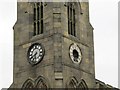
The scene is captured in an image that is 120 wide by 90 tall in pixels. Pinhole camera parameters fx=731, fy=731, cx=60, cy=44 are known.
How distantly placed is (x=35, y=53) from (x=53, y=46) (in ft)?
8.28

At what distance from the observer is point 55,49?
72.8 m

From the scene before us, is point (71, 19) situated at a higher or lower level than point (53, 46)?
higher

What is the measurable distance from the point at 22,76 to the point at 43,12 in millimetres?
6925

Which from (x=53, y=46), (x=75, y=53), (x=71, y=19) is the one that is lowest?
(x=75, y=53)

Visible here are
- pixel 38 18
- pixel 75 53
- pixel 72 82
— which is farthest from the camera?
pixel 38 18

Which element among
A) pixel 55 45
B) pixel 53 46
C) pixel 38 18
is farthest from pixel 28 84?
pixel 38 18

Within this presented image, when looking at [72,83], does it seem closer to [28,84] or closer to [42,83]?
[42,83]

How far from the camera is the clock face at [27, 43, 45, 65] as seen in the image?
7376 centimetres

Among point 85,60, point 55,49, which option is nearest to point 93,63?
point 85,60

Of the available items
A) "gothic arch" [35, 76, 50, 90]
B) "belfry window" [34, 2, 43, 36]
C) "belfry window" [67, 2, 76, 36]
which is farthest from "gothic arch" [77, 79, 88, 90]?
"belfry window" [34, 2, 43, 36]

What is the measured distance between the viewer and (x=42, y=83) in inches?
2867

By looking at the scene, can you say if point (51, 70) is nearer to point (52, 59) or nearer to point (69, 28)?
point (52, 59)

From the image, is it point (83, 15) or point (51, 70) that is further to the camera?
point (83, 15)

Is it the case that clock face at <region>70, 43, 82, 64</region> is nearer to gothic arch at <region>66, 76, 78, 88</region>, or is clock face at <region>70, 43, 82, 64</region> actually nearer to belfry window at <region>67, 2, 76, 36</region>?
belfry window at <region>67, 2, 76, 36</region>
